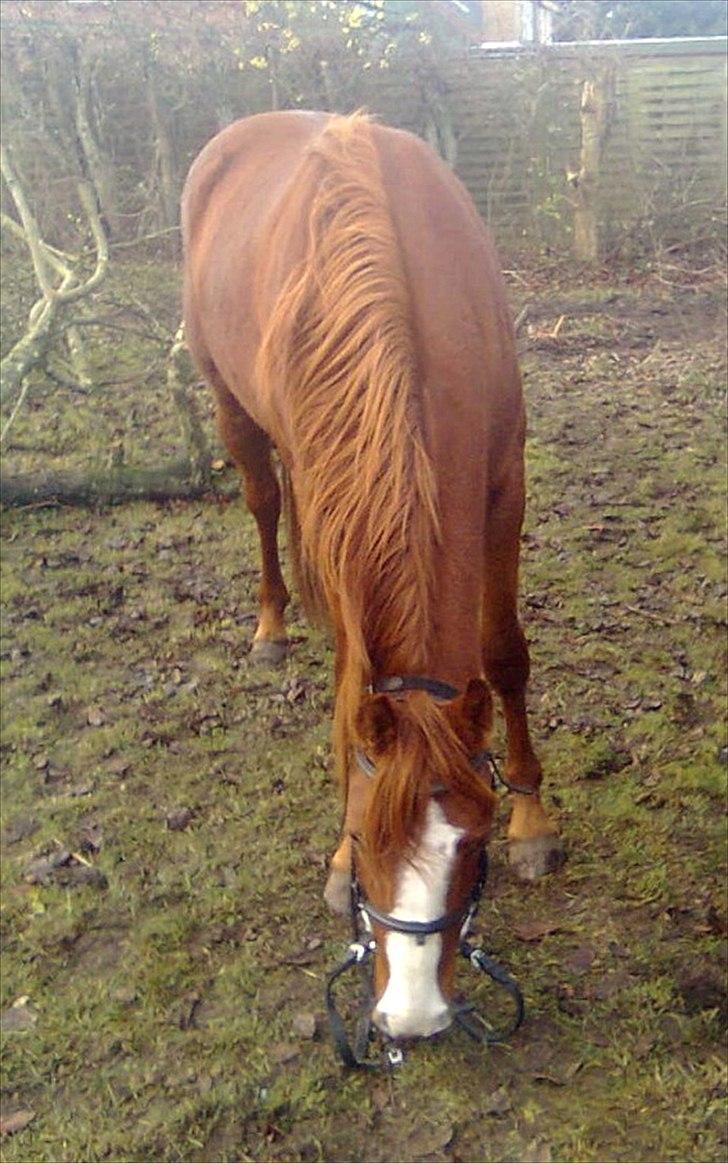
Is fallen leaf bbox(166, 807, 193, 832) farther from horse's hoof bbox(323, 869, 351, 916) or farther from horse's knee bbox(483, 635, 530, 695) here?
horse's knee bbox(483, 635, 530, 695)

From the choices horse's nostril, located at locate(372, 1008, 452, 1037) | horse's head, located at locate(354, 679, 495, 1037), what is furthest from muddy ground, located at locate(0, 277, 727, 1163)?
horse's head, located at locate(354, 679, 495, 1037)

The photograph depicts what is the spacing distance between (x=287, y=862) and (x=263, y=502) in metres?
1.60

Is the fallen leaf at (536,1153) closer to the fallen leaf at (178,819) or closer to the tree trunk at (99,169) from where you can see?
the fallen leaf at (178,819)

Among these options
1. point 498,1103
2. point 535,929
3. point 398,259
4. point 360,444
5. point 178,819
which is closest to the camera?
point 360,444

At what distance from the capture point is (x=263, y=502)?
13.8 feet

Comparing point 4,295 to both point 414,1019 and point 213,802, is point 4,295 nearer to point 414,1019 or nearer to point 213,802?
point 213,802

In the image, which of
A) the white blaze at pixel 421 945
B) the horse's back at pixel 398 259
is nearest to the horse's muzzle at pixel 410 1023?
the white blaze at pixel 421 945

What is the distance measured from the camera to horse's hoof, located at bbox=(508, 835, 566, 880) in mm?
2912

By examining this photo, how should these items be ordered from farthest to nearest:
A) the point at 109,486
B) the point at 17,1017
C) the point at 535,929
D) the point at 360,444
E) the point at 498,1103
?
the point at 109,486 → the point at 535,929 → the point at 17,1017 → the point at 498,1103 → the point at 360,444

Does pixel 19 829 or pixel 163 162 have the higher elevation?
pixel 163 162

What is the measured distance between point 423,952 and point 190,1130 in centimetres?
82

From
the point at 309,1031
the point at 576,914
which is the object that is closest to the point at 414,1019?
the point at 309,1031

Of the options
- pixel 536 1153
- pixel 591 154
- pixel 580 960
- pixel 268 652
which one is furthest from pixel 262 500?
pixel 591 154

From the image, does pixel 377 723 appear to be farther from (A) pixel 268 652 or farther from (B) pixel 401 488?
(A) pixel 268 652
